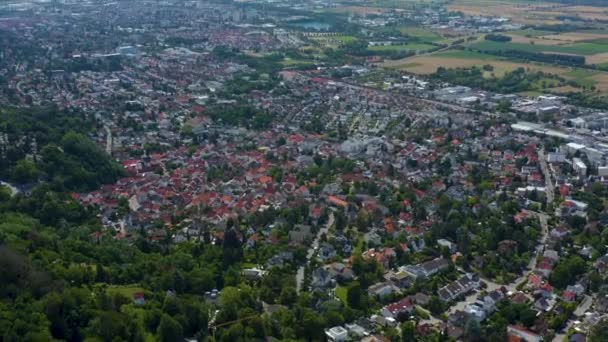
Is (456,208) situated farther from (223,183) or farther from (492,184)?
(223,183)

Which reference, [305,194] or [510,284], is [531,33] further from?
[510,284]

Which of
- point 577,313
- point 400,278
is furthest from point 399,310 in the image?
point 577,313

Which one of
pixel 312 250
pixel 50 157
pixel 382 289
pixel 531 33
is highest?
pixel 531 33

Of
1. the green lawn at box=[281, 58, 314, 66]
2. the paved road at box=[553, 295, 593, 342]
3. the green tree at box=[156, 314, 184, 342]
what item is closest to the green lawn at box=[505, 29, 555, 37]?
the green lawn at box=[281, 58, 314, 66]

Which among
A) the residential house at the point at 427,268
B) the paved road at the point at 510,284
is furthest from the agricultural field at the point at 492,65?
the residential house at the point at 427,268

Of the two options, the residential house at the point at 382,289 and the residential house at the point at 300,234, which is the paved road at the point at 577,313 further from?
the residential house at the point at 300,234
